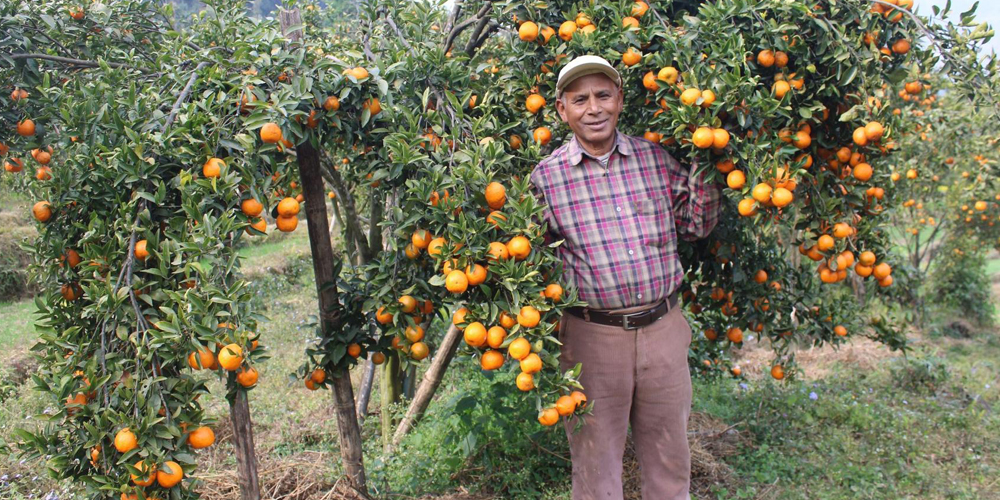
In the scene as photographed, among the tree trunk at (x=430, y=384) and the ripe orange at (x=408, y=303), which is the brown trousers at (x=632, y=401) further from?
the tree trunk at (x=430, y=384)

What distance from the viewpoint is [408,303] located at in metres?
1.97

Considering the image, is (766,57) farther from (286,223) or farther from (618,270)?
(286,223)

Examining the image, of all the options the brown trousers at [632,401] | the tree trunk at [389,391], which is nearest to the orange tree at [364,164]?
the brown trousers at [632,401]

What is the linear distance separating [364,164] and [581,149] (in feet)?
2.35

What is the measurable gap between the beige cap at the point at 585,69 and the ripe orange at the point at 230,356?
4.14 ft

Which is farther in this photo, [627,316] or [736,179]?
[627,316]

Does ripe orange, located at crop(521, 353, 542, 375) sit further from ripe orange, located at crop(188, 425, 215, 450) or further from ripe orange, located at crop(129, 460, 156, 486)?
ripe orange, located at crop(129, 460, 156, 486)

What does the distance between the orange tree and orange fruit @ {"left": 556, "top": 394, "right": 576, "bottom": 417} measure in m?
0.01

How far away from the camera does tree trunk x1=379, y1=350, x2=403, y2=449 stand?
3535 mm

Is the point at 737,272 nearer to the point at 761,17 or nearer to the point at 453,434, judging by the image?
the point at 761,17

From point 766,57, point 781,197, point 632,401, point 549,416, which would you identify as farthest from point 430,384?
point 766,57

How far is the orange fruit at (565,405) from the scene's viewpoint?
1812mm

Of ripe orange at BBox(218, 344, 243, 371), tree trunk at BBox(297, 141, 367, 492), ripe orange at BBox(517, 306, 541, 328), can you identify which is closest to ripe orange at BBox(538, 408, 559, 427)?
ripe orange at BBox(517, 306, 541, 328)

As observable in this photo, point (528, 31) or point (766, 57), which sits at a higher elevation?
point (528, 31)
